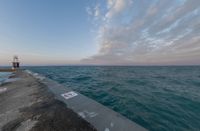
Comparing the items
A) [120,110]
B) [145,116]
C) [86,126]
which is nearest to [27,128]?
[86,126]

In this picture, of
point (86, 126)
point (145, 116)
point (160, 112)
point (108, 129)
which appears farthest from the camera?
point (160, 112)

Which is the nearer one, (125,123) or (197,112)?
(125,123)

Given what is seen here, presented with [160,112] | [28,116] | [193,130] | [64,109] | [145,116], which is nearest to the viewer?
[28,116]

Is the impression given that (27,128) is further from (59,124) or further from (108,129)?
(108,129)

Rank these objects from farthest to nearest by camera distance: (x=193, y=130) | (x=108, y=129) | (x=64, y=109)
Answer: (x=193, y=130)
(x=64, y=109)
(x=108, y=129)

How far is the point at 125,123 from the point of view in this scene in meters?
2.10

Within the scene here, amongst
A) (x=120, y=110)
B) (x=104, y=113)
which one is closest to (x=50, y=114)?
(x=104, y=113)

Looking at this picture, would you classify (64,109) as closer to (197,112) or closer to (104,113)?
(104,113)

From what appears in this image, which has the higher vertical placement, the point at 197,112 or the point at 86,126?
the point at 86,126

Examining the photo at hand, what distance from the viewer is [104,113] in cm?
260

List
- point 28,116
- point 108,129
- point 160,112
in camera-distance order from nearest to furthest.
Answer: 1. point 108,129
2. point 28,116
3. point 160,112

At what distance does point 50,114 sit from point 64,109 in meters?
0.39

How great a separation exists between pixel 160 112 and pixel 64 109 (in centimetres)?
403

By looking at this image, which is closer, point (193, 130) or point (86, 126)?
point (86, 126)
